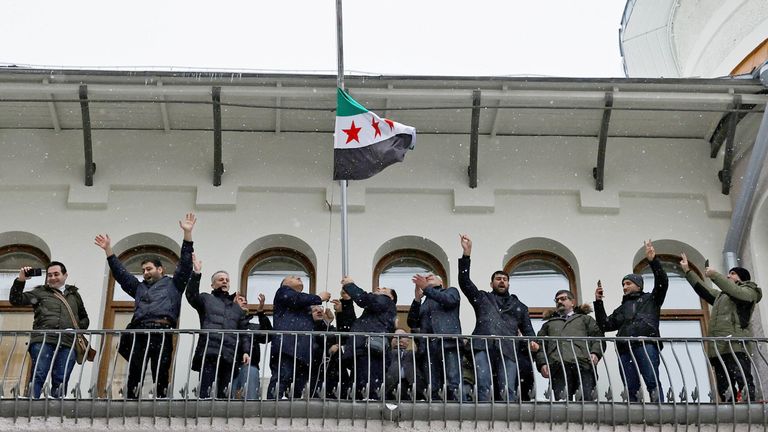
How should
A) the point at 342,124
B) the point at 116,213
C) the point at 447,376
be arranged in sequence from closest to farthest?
the point at 447,376, the point at 342,124, the point at 116,213

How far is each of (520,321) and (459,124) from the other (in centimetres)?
346

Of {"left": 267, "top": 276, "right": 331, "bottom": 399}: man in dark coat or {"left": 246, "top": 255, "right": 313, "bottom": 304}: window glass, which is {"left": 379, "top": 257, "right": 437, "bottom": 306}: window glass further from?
{"left": 267, "top": 276, "right": 331, "bottom": 399}: man in dark coat

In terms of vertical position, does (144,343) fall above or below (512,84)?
below

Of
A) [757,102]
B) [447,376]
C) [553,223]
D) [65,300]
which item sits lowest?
[447,376]

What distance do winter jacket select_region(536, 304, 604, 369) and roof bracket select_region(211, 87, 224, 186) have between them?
13.7 ft

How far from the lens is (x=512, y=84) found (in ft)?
46.2

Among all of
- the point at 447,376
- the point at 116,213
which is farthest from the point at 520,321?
the point at 116,213

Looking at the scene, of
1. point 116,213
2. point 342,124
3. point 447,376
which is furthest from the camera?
point 116,213

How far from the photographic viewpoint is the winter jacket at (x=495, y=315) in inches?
462

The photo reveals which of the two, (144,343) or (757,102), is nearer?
(144,343)

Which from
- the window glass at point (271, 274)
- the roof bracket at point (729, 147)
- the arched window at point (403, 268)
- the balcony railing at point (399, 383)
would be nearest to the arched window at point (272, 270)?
the window glass at point (271, 274)

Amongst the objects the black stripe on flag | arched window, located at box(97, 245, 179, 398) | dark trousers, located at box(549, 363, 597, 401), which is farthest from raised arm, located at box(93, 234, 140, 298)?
dark trousers, located at box(549, 363, 597, 401)

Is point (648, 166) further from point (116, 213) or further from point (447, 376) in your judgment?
point (116, 213)

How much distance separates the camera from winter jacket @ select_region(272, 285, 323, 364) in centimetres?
1155
